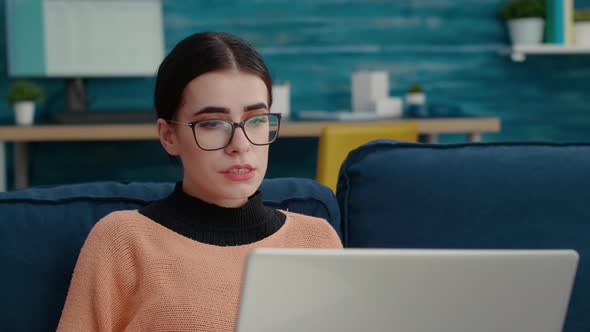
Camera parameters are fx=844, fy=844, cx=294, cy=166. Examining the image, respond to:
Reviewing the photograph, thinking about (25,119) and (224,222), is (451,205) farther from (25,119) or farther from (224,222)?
(25,119)

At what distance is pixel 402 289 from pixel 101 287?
0.54 meters

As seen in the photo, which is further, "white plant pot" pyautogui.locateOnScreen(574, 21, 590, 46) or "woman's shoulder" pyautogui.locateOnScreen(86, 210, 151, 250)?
"white plant pot" pyautogui.locateOnScreen(574, 21, 590, 46)

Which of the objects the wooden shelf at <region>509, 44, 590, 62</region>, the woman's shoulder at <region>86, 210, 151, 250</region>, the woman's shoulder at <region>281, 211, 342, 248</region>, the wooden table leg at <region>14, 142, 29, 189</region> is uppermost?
the wooden shelf at <region>509, 44, 590, 62</region>

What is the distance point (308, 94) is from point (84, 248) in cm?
282

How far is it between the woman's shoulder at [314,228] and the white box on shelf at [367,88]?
7.88 feet

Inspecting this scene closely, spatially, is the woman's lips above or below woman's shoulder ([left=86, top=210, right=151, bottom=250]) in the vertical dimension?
above

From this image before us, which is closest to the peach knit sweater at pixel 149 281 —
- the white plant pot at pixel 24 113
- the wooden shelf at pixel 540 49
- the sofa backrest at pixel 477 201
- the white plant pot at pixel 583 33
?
the sofa backrest at pixel 477 201

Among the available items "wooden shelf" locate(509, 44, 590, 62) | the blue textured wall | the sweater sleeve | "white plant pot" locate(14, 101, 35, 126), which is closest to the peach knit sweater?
the sweater sleeve

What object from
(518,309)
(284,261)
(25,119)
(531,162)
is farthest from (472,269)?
(25,119)

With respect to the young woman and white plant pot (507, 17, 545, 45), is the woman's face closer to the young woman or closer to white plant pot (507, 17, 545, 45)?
the young woman

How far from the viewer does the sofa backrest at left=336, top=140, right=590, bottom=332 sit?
1.48m

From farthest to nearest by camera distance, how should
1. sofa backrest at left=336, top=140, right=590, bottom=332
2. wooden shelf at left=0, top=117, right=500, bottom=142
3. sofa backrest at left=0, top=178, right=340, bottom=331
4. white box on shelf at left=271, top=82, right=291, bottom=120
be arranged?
white box on shelf at left=271, top=82, right=291, bottom=120, wooden shelf at left=0, top=117, right=500, bottom=142, sofa backrest at left=336, top=140, right=590, bottom=332, sofa backrest at left=0, top=178, right=340, bottom=331

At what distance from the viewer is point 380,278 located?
81 centimetres

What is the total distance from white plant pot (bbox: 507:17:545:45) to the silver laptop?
125 inches
